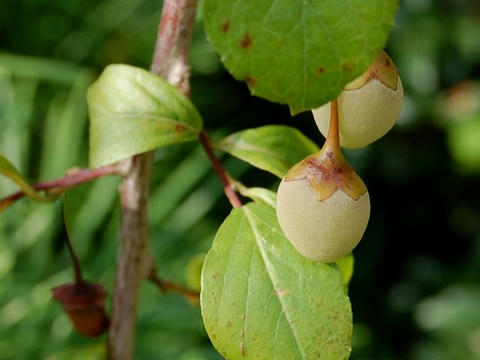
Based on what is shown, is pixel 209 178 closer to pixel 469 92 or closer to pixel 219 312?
pixel 469 92

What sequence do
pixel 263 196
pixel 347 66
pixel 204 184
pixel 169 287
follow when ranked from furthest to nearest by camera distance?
pixel 204 184, pixel 169 287, pixel 263 196, pixel 347 66

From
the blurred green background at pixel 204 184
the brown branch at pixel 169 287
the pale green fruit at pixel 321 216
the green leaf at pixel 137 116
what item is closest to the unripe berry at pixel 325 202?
the pale green fruit at pixel 321 216

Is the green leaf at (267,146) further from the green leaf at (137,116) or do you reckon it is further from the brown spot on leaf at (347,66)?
the brown spot on leaf at (347,66)

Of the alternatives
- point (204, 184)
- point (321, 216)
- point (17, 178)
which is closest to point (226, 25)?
point (321, 216)

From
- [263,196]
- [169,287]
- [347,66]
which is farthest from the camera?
[169,287]

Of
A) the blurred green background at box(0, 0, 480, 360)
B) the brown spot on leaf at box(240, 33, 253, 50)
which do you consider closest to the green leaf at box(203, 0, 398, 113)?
the brown spot on leaf at box(240, 33, 253, 50)

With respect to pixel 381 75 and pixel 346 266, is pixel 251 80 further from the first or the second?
pixel 346 266
